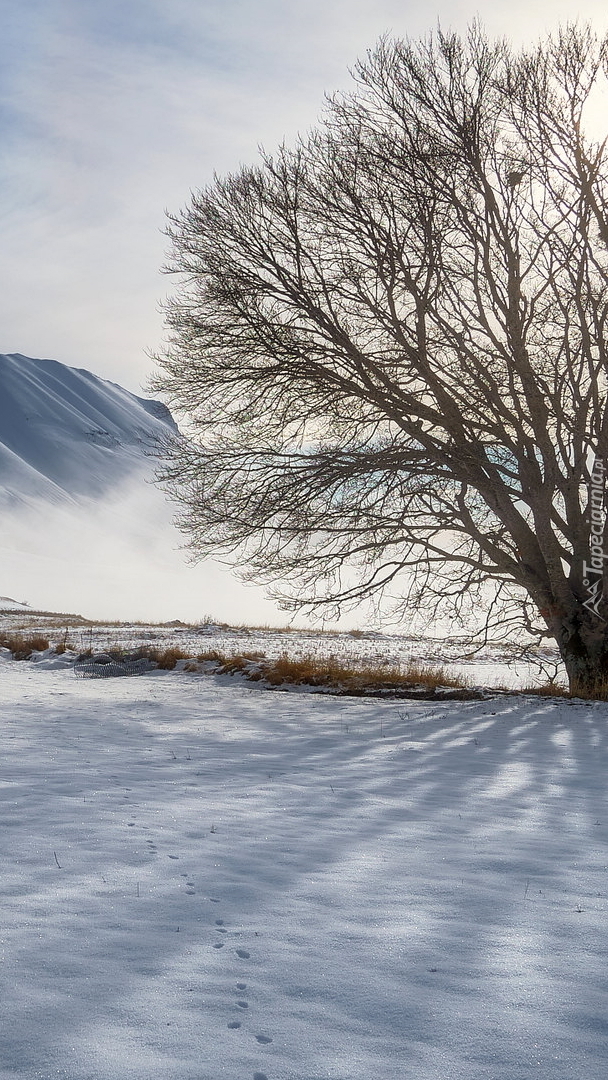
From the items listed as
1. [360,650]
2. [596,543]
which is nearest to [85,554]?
[360,650]

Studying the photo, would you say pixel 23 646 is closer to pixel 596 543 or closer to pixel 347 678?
pixel 347 678

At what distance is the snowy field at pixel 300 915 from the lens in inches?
87.5

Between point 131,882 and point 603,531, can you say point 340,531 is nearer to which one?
point 603,531

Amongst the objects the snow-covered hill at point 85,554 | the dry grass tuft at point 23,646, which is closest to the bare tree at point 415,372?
the dry grass tuft at point 23,646

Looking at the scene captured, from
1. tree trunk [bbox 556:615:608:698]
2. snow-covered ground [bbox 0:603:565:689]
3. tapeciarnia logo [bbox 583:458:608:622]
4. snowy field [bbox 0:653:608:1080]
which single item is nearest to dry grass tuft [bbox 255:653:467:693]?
snow-covered ground [bbox 0:603:565:689]

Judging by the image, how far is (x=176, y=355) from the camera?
1173 centimetres

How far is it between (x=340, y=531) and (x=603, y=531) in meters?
4.07

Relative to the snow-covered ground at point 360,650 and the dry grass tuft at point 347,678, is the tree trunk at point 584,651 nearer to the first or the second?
the snow-covered ground at point 360,650

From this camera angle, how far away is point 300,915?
318cm

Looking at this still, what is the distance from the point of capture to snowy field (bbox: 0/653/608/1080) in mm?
2223

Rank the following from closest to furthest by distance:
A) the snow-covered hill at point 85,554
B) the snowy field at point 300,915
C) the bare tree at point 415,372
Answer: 1. the snowy field at point 300,915
2. the bare tree at point 415,372
3. the snow-covered hill at point 85,554

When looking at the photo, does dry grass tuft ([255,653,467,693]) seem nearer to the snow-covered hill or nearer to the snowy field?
the snowy field

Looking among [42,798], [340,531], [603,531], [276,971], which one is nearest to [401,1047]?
[276,971]

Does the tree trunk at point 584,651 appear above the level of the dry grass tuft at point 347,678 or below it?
above
